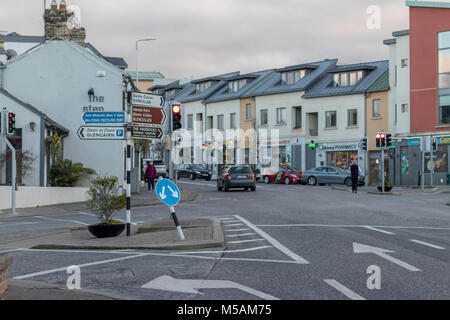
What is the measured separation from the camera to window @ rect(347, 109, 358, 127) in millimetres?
54241

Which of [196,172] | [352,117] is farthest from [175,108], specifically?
[196,172]

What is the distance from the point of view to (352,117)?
54500 millimetres

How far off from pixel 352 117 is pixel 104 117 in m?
42.6

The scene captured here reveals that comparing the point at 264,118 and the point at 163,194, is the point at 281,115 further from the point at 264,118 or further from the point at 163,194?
the point at 163,194

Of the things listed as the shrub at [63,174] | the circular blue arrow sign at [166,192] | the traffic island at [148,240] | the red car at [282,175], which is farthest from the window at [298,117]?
the circular blue arrow sign at [166,192]

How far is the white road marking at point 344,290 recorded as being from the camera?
7090mm

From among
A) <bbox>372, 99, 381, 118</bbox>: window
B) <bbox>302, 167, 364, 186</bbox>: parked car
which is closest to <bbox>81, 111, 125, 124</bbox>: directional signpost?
<bbox>302, 167, 364, 186</bbox>: parked car

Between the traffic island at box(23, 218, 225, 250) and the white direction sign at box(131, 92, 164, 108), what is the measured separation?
2.91m

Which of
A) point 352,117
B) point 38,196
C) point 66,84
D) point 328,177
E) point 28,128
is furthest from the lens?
point 352,117

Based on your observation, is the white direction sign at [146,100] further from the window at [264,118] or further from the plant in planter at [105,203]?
the window at [264,118]

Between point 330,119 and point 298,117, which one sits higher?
point 298,117

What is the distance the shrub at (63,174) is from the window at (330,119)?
30458 mm

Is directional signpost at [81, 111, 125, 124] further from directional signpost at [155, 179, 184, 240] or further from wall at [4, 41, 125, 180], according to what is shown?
wall at [4, 41, 125, 180]
